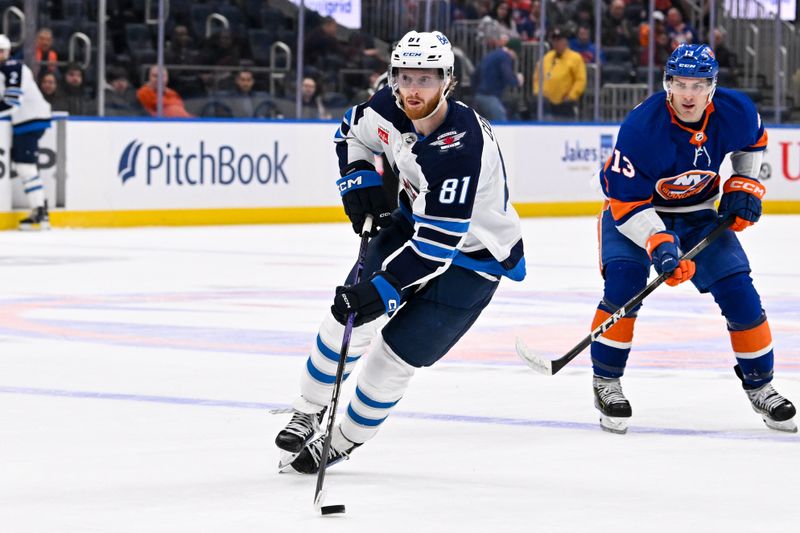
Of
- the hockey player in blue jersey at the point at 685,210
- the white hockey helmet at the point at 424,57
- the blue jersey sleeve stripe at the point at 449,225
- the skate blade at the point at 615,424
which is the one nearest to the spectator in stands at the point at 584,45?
the hockey player in blue jersey at the point at 685,210

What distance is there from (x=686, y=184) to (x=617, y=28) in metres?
12.0

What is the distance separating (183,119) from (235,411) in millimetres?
9069

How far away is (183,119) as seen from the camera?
1395cm

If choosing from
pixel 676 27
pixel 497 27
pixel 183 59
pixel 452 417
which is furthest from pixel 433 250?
pixel 676 27

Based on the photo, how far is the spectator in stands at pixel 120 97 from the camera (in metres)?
13.7

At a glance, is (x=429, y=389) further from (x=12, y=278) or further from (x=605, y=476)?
(x=12, y=278)

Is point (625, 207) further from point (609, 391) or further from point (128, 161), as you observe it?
point (128, 161)

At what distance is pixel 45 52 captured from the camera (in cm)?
1345

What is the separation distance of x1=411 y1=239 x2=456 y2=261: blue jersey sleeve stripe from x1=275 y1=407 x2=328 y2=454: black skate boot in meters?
0.64

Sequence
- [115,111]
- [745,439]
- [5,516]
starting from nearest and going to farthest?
[5,516], [745,439], [115,111]

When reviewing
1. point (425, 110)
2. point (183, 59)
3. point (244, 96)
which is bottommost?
point (425, 110)

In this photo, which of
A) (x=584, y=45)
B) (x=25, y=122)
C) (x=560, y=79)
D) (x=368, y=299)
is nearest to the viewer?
(x=368, y=299)

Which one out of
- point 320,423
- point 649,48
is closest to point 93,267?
point 320,423

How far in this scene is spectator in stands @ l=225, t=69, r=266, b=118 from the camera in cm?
1456
